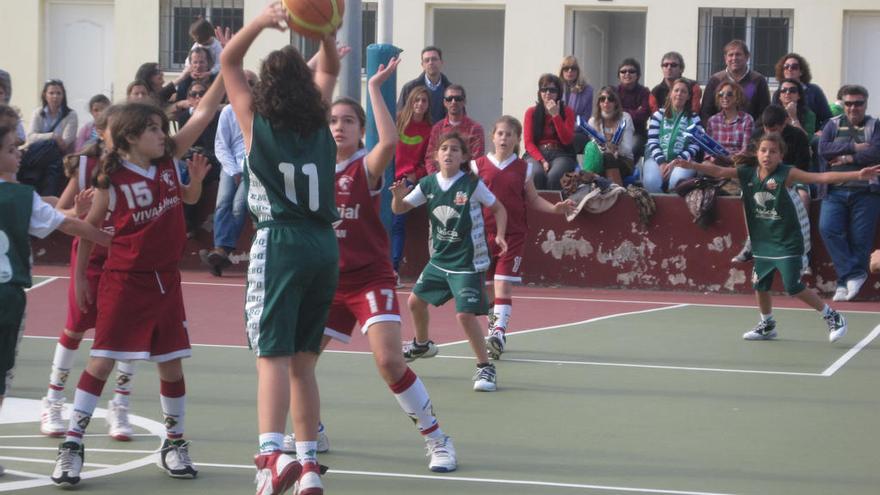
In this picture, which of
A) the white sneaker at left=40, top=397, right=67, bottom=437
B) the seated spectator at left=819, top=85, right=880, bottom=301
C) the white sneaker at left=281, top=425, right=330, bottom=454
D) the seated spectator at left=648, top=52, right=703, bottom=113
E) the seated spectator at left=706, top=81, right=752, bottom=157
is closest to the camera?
the white sneaker at left=281, top=425, right=330, bottom=454

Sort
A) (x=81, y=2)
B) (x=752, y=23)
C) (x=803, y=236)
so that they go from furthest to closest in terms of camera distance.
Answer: (x=81, y=2), (x=752, y=23), (x=803, y=236)

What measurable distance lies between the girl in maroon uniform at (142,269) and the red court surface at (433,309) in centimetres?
394

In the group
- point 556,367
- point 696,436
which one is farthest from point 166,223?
point 556,367

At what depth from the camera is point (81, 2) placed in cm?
2325

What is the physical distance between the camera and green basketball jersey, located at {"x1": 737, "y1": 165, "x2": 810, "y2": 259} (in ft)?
37.4

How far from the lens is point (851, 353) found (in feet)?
36.0

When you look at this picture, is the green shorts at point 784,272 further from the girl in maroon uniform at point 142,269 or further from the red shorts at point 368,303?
the girl in maroon uniform at point 142,269

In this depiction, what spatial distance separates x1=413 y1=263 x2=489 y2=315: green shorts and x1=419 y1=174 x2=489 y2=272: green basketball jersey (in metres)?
0.05

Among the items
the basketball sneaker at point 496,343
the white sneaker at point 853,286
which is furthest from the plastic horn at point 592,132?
the basketball sneaker at point 496,343

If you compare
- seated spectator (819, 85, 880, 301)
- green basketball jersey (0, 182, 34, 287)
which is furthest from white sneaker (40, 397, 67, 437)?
seated spectator (819, 85, 880, 301)

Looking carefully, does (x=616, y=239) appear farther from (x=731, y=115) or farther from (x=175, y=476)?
(x=175, y=476)

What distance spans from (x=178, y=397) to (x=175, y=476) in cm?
40

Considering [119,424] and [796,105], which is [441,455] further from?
[796,105]

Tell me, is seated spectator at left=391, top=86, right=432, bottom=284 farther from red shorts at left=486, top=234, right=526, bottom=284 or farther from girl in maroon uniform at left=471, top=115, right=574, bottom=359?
red shorts at left=486, top=234, right=526, bottom=284
